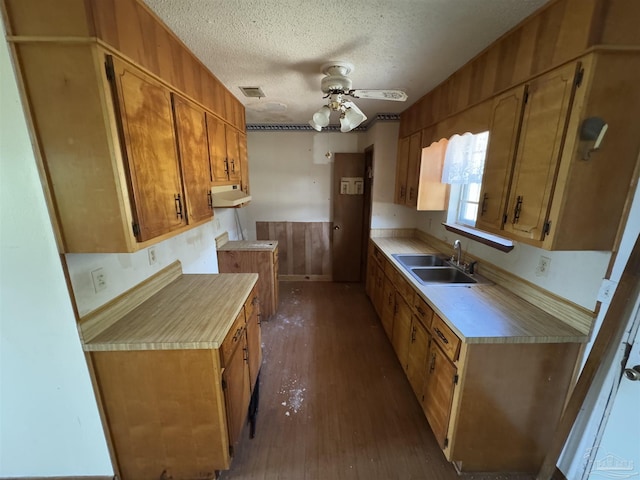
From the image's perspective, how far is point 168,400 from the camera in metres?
1.32

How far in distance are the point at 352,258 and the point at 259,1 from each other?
11.4 feet

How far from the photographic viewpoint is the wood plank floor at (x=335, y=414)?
155 centimetres

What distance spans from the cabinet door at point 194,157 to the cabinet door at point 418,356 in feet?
5.76

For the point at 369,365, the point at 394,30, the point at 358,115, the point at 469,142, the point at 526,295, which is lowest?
the point at 369,365

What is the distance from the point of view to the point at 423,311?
1.81 meters

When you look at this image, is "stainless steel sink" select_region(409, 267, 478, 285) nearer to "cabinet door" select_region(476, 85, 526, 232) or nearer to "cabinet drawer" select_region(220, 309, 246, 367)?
"cabinet door" select_region(476, 85, 526, 232)

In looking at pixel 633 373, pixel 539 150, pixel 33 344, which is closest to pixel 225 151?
pixel 33 344

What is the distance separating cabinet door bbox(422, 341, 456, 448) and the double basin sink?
56cm

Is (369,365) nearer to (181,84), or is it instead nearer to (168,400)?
(168,400)

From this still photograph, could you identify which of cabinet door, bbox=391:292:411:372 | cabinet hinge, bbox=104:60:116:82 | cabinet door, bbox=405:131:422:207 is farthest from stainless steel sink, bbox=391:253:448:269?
cabinet hinge, bbox=104:60:116:82

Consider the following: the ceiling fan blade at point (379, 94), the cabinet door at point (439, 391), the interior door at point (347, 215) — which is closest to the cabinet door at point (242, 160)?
the ceiling fan blade at point (379, 94)

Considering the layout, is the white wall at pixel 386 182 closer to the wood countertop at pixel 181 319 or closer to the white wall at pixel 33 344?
the wood countertop at pixel 181 319

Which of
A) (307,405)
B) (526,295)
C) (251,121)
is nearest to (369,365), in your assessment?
(307,405)

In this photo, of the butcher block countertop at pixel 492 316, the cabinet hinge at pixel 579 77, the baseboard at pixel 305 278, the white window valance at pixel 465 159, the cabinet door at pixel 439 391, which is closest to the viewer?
the cabinet hinge at pixel 579 77
